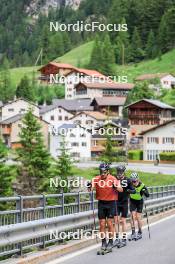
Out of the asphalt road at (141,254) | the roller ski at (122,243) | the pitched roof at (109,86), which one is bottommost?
the asphalt road at (141,254)

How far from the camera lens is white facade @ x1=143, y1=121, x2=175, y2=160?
8856cm

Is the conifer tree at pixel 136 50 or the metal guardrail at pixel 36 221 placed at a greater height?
the conifer tree at pixel 136 50

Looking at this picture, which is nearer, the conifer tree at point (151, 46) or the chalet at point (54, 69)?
the chalet at point (54, 69)

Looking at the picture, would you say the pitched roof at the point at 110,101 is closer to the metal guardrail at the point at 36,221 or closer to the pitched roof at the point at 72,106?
the pitched roof at the point at 72,106

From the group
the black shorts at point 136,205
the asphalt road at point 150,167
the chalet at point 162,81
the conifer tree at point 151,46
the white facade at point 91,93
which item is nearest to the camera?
the black shorts at point 136,205

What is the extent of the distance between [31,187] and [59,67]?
93.4m

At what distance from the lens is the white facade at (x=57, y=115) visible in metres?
112

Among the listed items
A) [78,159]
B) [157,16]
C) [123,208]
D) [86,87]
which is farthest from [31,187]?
[157,16]

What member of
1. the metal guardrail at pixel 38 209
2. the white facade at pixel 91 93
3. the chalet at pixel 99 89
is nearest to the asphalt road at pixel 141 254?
the metal guardrail at pixel 38 209

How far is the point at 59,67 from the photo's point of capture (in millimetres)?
153875

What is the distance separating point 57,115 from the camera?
112m

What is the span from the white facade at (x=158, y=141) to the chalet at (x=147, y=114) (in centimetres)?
961

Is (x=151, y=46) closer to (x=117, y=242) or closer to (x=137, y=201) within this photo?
(x=137, y=201)

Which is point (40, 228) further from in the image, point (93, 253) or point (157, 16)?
point (157, 16)
